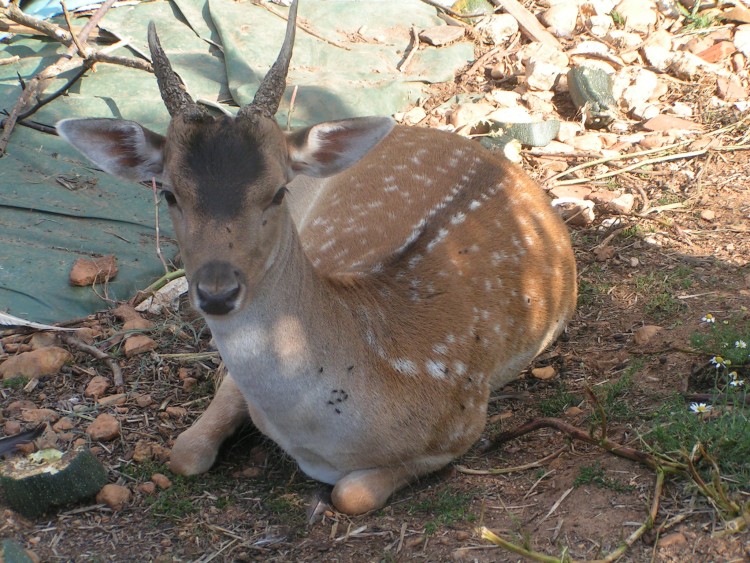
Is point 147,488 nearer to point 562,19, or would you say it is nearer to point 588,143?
point 588,143

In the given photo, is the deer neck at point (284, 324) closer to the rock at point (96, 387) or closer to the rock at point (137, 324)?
the rock at point (96, 387)

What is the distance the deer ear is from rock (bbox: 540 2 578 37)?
17.4 ft

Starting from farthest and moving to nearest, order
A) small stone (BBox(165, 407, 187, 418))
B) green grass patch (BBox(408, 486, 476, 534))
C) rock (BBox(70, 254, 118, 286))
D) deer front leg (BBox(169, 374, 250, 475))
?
rock (BBox(70, 254, 118, 286)) → small stone (BBox(165, 407, 187, 418)) → deer front leg (BBox(169, 374, 250, 475)) → green grass patch (BBox(408, 486, 476, 534))

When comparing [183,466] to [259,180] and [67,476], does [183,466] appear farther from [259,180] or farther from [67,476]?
[259,180]

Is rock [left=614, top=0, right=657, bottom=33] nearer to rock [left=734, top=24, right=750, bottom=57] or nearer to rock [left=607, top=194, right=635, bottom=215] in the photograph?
rock [left=734, top=24, right=750, bottom=57]

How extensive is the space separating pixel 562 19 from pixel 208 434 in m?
5.78

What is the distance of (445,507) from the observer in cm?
357

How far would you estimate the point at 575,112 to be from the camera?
286 inches

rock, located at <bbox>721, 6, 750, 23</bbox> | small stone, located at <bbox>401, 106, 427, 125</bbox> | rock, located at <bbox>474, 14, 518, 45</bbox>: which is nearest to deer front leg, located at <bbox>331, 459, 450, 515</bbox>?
small stone, located at <bbox>401, 106, 427, 125</bbox>

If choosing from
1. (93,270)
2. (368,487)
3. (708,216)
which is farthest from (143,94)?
(368,487)

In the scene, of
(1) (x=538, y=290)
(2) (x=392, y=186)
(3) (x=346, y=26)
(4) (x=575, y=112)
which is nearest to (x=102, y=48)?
(3) (x=346, y=26)

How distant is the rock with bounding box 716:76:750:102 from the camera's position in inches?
279

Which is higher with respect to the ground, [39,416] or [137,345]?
[39,416]

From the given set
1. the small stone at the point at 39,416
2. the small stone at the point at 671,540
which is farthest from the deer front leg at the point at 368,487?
the small stone at the point at 39,416
